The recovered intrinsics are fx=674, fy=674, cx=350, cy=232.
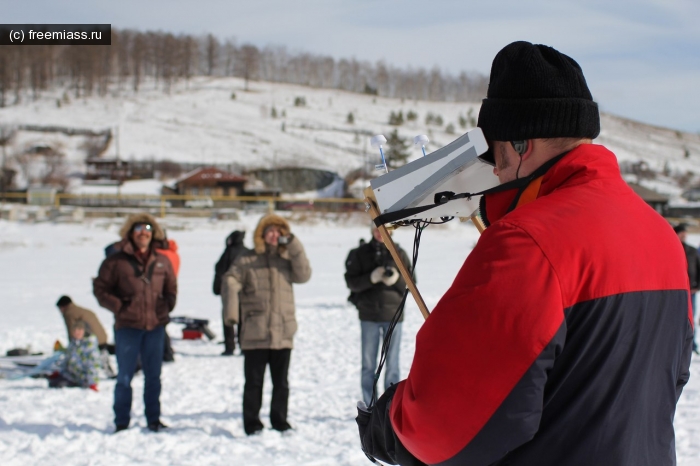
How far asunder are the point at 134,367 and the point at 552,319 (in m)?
5.15

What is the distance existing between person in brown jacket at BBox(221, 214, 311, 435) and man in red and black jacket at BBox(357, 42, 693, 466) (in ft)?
13.5

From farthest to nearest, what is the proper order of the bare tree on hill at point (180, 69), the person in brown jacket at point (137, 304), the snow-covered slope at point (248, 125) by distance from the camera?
the bare tree on hill at point (180, 69)
the snow-covered slope at point (248, 125)
the person in brown jacket at point (137, 304)

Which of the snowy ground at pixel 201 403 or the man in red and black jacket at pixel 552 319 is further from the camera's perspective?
the snowy ground at pixel 201 403

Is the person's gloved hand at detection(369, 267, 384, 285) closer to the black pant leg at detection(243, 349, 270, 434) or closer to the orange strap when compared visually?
the black pant leg at detection(243, 349, 270, 434)

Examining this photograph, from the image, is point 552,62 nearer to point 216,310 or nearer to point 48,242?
point 216,310

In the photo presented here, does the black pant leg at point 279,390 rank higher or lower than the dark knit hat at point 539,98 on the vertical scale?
lower

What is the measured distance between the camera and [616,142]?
98.5 meters

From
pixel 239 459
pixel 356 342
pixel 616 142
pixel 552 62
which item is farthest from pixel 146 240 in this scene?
pixel 616 142

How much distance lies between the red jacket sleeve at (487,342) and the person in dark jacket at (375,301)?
4.60m

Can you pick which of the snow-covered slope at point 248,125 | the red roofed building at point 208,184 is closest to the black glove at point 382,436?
the red roofed building at point 208,184

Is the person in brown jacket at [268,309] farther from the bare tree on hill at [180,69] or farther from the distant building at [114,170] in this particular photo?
the bare tree on hill at [180,69]

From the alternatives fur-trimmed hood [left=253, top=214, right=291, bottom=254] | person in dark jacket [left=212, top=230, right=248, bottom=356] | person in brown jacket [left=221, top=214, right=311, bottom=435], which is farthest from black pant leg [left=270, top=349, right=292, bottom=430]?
person in dark jacket [left=212, top=230, right=248, bottom=356]

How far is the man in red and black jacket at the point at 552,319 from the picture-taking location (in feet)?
4.39

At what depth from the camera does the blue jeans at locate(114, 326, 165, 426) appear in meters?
5.69
